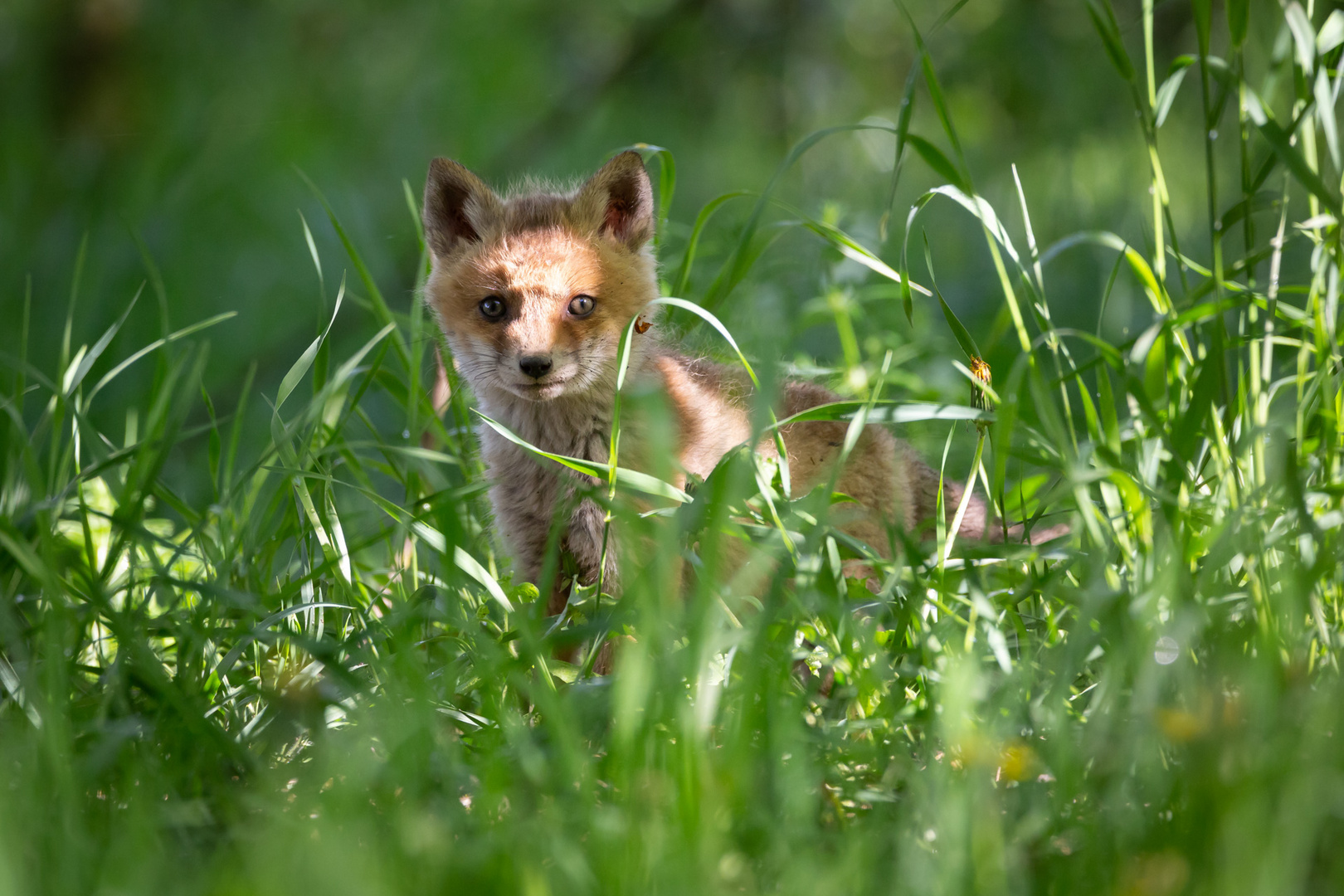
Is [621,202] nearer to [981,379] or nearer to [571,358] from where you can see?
[571,358]

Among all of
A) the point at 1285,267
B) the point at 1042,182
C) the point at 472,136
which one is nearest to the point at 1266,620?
the point at 1285,267

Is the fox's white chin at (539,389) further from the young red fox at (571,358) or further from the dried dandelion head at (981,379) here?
the dried dandelion head at (981,379)

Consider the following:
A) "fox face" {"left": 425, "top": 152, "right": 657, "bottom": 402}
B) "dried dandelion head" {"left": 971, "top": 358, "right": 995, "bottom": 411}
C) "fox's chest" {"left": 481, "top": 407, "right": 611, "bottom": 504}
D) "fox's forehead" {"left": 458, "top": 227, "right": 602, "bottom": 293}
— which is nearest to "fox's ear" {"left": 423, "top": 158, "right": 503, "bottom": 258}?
"fox face" {"left": 425, "top": 152, "right": 657, "bottom": 402}

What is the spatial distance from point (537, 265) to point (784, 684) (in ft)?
4.67

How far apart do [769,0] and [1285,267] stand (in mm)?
3470

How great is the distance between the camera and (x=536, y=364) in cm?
261

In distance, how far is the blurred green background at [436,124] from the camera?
19.2 ft

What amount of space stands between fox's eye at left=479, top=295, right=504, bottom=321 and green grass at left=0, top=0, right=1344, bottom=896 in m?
0.43

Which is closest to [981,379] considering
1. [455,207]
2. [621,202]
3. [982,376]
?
[982,376]

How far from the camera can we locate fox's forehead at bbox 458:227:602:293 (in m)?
2.76

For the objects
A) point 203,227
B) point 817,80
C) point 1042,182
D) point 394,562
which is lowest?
point 394,562

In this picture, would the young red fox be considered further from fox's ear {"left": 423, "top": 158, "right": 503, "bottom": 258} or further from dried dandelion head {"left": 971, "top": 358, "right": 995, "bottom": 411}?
dried dandelion head {"left": 971, "top": 358, "right": 995, "bottom": 411}

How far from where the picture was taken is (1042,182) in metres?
6.48

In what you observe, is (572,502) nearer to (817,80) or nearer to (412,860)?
(412,860)
